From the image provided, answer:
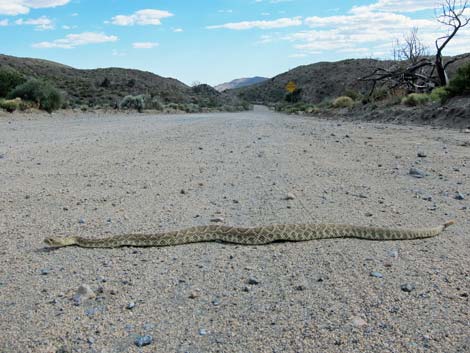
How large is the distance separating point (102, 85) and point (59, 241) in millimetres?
66843

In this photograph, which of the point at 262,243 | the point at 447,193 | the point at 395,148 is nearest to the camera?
the point at 262,243

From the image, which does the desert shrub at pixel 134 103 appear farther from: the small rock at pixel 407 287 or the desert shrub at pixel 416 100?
the small rock at pixel 407 287

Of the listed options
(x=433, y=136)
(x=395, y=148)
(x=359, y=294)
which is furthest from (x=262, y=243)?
(x=433, y=136)

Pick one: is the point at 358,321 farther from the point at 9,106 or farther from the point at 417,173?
the point at 9,106

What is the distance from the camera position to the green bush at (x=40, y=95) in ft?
101

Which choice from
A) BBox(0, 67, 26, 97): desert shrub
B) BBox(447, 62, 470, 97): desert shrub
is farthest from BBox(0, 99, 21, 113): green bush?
BBox(447, 62, 470, 97): desert shrub

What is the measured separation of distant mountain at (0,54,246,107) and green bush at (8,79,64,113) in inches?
452

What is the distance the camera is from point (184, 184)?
808 centimetres

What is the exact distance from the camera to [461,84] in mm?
17969

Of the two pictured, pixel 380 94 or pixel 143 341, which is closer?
pixel 143 341

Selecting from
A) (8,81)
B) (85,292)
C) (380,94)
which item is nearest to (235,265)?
(85,292)

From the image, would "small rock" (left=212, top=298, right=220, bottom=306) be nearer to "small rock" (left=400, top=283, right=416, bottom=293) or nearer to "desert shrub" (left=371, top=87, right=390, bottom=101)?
"small rock" (left=400, top=283, right=416, bottom=293)

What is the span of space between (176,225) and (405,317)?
2.94m

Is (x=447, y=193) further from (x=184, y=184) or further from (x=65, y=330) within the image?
(x=65, y=330)
